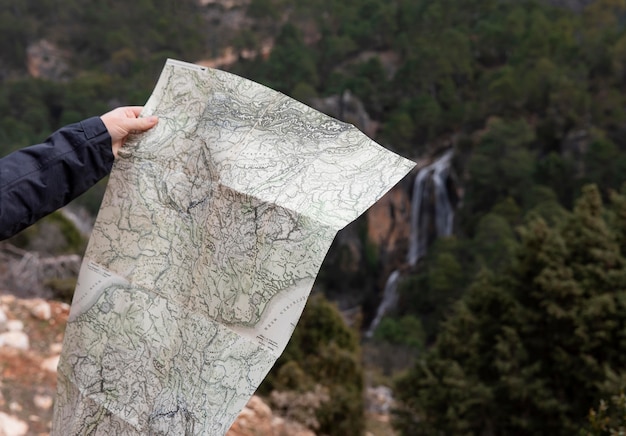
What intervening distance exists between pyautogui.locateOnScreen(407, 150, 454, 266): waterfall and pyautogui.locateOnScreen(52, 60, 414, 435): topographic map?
19268 millimetres

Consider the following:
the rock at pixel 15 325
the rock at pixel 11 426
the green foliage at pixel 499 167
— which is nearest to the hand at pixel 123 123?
the rock at pixel 11 426

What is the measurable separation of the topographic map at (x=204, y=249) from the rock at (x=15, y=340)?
90.1 inches

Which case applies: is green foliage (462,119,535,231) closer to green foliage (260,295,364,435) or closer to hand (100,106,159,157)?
green foliage (260,295,364,435)

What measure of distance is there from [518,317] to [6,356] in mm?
3849

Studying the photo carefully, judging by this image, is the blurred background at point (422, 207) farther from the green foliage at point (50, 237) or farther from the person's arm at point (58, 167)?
the person's arm at point (58, 167)

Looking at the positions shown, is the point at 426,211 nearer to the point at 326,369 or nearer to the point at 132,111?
the point at 326,369

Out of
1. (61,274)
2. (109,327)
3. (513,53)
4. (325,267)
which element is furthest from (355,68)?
(109,327)

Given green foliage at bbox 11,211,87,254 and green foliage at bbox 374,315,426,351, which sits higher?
green foliage at bbox 11,211,87,254

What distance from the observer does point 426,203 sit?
20406 millimetres

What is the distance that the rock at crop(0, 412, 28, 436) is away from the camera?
2.60 meters

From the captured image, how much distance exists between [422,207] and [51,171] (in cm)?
1952

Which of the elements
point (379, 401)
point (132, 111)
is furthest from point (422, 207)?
Answer: point (132, 111)

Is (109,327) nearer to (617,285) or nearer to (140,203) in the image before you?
(140,203)

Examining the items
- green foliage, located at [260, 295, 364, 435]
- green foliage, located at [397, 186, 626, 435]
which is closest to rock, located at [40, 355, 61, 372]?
green foliage, located at [260, 295, 364, 435]
